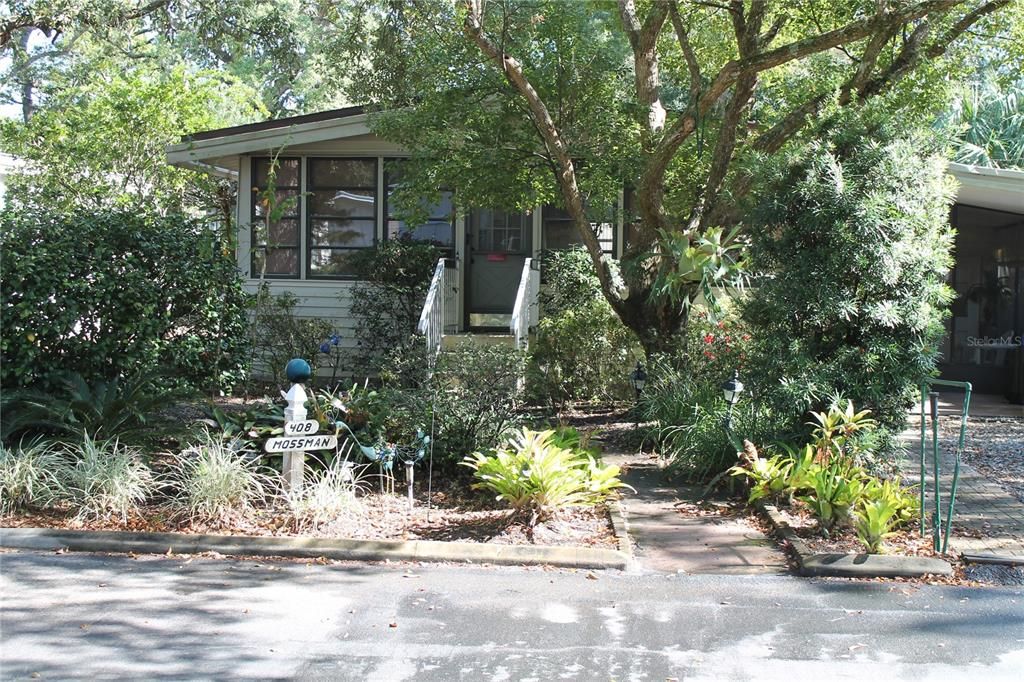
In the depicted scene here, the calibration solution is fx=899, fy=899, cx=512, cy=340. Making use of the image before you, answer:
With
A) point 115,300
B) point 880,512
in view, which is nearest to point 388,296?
point 115,300

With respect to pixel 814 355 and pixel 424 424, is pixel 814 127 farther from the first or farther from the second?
pixel 424 424

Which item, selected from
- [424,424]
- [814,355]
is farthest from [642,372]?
[424,424]

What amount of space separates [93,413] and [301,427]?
246 cm

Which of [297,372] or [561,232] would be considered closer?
[297,372]

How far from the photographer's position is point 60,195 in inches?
701

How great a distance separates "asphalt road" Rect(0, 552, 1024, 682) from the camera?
433 centimetres

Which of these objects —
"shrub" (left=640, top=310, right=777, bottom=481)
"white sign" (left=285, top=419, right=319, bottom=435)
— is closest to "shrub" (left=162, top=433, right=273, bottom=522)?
"white sign" (left=285, top=419, right=319, bottom=435)

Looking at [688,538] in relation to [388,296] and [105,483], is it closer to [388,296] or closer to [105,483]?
[105,483]

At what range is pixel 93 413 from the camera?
777 centimetres

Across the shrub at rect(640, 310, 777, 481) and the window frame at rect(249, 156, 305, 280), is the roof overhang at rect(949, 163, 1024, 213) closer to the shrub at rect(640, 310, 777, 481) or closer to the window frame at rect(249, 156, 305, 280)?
the shrub at rect(640, 310, 777, 481)

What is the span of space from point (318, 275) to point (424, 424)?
7104mm

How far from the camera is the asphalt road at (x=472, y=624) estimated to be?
4.33 metres

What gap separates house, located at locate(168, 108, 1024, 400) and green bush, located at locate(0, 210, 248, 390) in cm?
365

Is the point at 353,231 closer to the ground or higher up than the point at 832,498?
higher up
